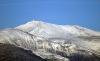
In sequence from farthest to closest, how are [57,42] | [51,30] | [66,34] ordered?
1. [51,30]
2. [66,34]
3. [57,42]

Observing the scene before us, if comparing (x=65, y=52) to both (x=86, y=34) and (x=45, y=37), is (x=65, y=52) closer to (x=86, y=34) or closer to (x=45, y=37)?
(x=45, y=37)

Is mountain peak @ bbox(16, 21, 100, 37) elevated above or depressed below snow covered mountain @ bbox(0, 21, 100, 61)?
above

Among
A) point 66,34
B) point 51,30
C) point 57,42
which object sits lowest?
point 57,42

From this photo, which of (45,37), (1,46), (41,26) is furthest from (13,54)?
(41,26)

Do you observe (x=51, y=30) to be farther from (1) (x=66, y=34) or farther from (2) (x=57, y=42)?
(2) (x=57, y=42)

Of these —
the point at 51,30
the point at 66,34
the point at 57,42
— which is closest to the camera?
the point at 57,42

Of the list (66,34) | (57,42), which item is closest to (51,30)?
(66,34)

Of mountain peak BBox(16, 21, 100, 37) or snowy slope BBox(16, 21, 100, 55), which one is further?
mountain peak BBox(16, 21, 100, 37)

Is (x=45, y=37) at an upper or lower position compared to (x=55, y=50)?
upper
